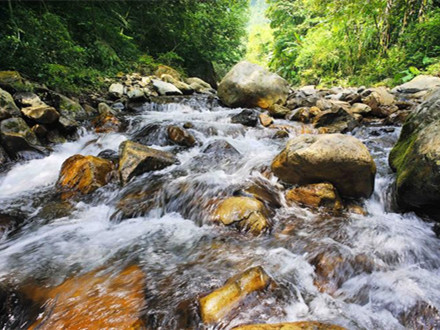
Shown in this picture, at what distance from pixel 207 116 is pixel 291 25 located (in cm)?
1932

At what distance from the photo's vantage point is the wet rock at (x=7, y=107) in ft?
14.5

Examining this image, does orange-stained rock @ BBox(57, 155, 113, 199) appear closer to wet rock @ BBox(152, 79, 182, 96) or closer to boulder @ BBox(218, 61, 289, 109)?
boulder @ BBox(218, 61, 289, 109)

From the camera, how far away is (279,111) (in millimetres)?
8156

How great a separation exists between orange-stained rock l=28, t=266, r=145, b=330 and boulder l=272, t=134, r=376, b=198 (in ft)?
7.97

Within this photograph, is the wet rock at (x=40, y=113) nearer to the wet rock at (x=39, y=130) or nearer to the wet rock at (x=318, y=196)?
the wet rock at (x=39, y=130)

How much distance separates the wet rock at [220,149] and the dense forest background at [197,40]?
13.2ft

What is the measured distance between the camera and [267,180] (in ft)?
13.1

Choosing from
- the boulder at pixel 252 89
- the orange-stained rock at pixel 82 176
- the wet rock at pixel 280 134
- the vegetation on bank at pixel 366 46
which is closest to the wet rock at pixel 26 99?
the orange-stained rock at pixel 82 176

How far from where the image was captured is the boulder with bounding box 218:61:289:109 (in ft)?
28.9

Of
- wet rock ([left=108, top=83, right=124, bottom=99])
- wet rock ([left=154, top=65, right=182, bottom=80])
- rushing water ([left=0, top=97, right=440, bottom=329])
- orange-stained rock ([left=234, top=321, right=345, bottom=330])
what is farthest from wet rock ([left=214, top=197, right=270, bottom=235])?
wet rock ([left=154, top=65, right=182, bottom=80])

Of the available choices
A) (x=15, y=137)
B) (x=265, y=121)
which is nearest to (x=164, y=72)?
(x=265, y=121)

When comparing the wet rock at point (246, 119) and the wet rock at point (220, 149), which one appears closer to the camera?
the wet rock at point (220, 149)

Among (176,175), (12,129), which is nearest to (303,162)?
(176,175)

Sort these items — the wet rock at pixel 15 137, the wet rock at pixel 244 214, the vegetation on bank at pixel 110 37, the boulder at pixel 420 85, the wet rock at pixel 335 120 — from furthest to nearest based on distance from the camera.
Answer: the boulder at pixel 420 85 < the wet rock at pixel 335 120 < the vegetation on bank at pixel 110 37 < the wet rock at pixel 15 137 < the wet rock at pixel 244 214
